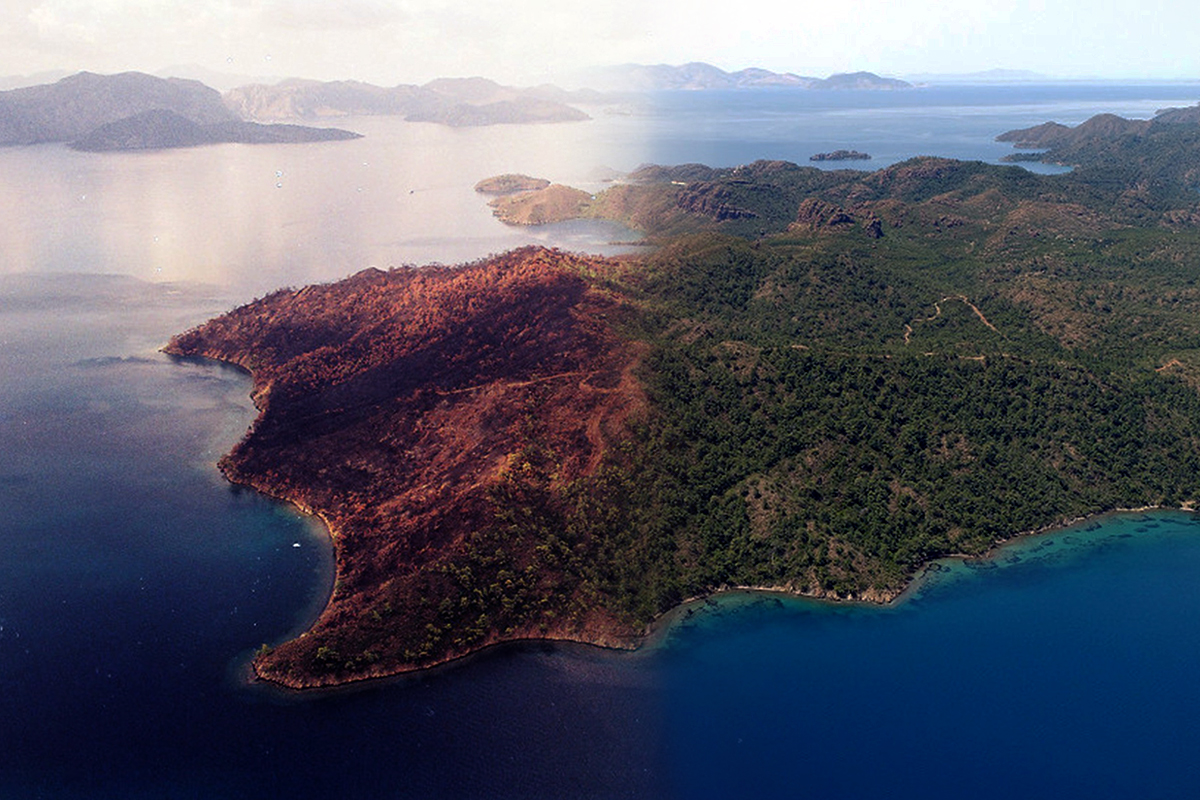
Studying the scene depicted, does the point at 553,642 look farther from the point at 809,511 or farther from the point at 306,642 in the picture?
the point at 809,511

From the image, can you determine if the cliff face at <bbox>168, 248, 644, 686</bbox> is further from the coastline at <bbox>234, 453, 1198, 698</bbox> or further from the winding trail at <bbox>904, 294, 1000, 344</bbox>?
the winding trail at <bbox>904, 294, 1000, 344</bbox>

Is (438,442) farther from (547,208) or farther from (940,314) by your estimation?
(547,208)

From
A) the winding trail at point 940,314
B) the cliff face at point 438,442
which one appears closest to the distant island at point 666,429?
the cliff face at point 438,442

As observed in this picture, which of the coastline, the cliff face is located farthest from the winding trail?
the cliff face

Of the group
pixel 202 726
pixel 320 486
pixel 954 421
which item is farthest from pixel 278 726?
pixel 954 421

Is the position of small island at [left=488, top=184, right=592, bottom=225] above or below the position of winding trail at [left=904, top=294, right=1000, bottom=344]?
above

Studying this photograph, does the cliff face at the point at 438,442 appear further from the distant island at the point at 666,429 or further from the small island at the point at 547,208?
the small island at the point at 547,208
